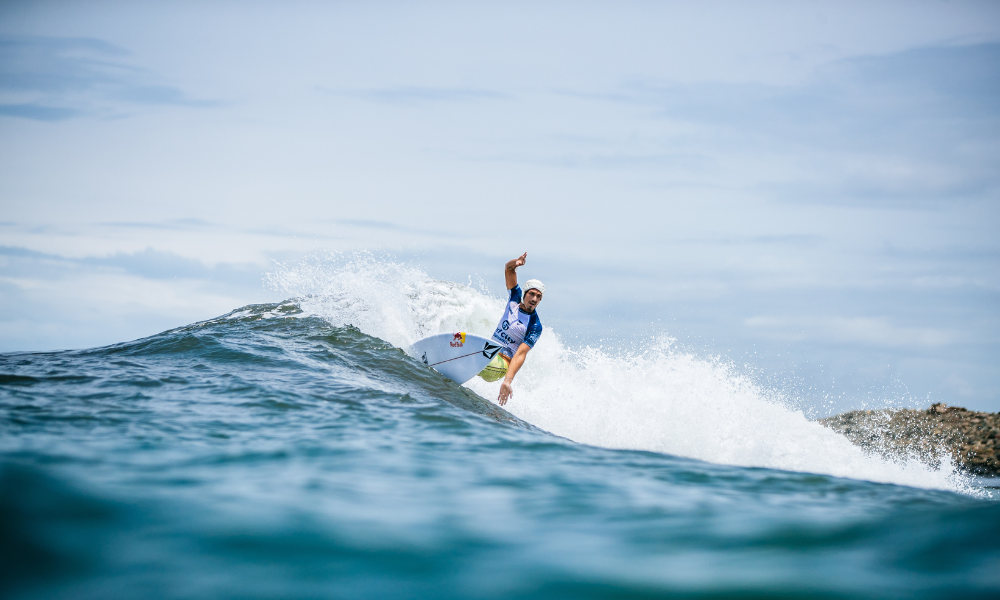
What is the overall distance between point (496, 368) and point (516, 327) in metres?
0.92

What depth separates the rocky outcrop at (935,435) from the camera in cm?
1308

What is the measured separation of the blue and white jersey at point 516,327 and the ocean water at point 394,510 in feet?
9.97

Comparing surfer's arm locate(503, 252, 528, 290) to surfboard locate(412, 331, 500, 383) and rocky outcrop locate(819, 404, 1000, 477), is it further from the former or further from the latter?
rocky outcrop locate(819, 404, 1000, 477)

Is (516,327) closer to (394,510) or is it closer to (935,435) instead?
(394,510)

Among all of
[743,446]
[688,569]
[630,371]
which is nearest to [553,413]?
[630,371]

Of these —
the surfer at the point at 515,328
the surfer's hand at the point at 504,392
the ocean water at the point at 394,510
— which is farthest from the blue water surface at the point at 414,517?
the surfer at the point at 515,328

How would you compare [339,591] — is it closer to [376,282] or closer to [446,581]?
[446,581]

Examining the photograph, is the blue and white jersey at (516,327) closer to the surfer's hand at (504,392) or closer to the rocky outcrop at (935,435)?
the surfer's hand at (504,392)

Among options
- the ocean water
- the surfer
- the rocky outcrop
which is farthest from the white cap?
the rocky outcrop

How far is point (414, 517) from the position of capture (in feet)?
12.2

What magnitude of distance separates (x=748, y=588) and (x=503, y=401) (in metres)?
8.03

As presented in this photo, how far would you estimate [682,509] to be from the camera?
4.19 metres

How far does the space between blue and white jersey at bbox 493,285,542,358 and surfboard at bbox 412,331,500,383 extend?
211mm

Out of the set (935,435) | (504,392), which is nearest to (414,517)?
(504,392)
